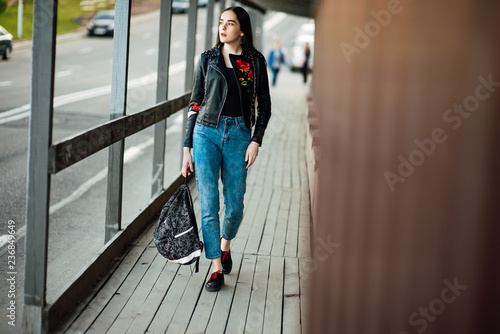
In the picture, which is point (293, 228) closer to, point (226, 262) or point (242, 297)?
point (226, 262)

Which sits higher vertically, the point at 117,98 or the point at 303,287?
the point at 117,98

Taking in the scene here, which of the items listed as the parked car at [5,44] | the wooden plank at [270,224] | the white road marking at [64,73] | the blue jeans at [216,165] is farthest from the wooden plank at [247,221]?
the parked car at [5,44]

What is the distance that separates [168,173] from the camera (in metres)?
10.1

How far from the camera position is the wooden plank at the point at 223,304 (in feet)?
13.0

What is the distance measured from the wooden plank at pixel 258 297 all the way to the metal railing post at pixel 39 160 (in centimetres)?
120

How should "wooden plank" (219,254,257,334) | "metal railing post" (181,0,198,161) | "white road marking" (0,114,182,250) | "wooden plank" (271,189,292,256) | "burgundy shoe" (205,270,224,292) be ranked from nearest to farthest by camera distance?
"wooden plank" (219,254,257,334) → "burgundy shoe" (205,270,224,292) → "wooden plank" (271,189,292,256) → "white road marking" (0,114,182,250) → "metal railing post" (181,0,198,161)

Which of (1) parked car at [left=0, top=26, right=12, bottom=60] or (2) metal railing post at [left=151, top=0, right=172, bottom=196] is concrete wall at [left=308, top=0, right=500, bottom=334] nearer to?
(2) metal railing post at [left=151, top=0, right=172, bottom=196]

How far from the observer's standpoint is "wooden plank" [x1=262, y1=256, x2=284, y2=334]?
13.1 ft

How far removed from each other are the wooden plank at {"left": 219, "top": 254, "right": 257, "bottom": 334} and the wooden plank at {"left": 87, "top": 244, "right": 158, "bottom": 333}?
0.70 meters

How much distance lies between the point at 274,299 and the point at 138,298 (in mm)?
902

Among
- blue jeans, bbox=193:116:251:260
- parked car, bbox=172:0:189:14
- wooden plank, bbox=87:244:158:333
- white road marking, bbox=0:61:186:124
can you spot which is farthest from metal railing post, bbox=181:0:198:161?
parked car, bbox=172:0:189:14

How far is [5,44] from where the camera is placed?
24078 millimetres

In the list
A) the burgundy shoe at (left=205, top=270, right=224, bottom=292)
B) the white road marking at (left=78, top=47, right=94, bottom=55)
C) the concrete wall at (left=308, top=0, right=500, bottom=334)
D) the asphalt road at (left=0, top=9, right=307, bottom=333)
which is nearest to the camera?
the concrete wall at (left=308, top=0, right=500, bottom=334)

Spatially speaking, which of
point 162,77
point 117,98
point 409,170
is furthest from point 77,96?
point 409,170
